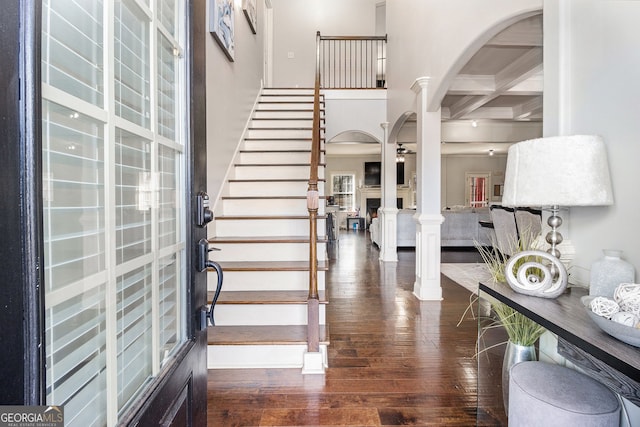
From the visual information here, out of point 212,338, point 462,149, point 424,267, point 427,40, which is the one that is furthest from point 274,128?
point 462,149

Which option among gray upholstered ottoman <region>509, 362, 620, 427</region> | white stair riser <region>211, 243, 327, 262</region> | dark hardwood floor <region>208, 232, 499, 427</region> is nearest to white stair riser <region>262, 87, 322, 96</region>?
white stair riser <region>211, 243, 327, 262</region>

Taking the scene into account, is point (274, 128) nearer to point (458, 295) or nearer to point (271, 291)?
point (271, 291)

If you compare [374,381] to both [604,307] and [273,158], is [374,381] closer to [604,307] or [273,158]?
[604,307]

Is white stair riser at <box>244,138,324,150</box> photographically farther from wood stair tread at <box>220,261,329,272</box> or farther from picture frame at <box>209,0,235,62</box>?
wood stair tread at <box>220,261,329,272</box>

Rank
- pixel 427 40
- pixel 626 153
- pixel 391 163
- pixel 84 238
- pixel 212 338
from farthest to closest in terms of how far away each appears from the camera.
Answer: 1. pixel 391 163
2. pixel 427 40
3. pixel 212 338
4. pixel 626 153
5. pixel 84 238

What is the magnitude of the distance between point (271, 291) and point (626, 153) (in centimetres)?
214

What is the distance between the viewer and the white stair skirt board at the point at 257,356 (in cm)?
216

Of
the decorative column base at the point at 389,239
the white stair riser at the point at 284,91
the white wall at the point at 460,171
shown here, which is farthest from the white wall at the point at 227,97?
the white wall at the point at 460,171

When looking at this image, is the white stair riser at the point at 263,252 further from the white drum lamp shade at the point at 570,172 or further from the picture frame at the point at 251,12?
the picture frame at the point at 251,12

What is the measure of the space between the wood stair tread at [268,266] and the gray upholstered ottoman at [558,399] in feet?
4.83

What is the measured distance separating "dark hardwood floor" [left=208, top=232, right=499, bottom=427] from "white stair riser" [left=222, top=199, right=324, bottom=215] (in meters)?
1.06

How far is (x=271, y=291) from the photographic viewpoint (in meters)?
2.55

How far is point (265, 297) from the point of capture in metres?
2.39

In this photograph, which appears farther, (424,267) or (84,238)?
(424,267)
